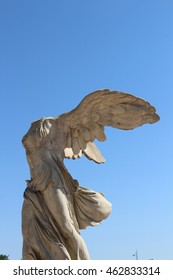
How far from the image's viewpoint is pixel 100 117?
8445mm

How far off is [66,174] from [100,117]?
1.19 m

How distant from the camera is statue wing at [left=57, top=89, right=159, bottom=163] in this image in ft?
27.1

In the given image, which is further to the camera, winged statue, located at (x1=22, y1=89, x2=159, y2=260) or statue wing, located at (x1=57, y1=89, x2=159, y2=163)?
statue wing, located at (x1=57, y1=89, x2=159, y2=163)

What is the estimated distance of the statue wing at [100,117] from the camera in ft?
27.1

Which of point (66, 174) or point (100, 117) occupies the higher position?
point (100, 117)

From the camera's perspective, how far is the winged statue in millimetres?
7754

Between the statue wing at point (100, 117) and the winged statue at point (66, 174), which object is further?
the statue wing at point (100, 117)

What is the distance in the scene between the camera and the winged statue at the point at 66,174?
775cm

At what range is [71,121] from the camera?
8.39 m

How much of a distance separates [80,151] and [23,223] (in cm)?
167
